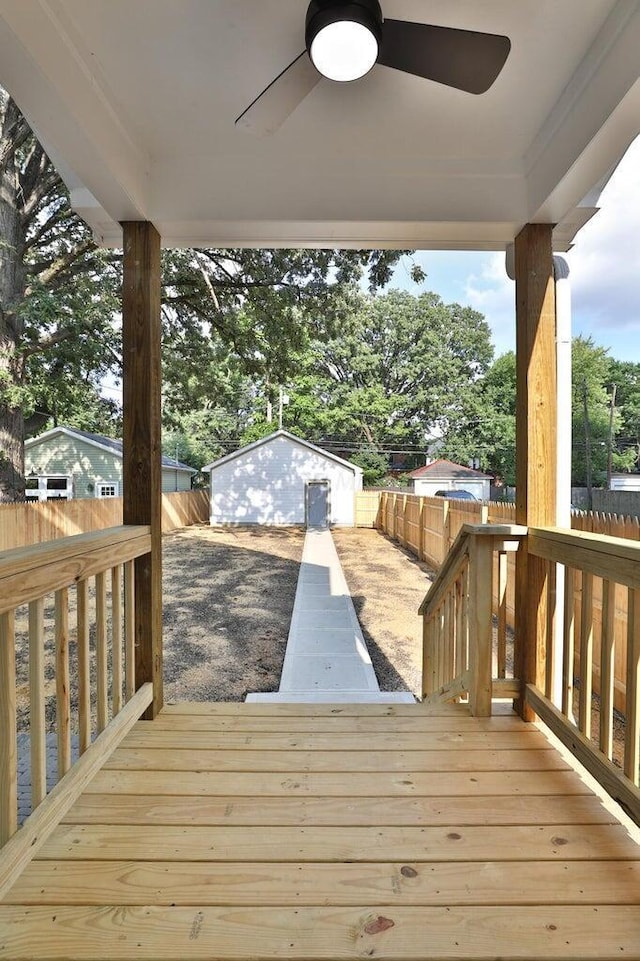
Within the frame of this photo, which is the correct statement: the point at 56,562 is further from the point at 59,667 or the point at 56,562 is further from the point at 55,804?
the point at 55,804

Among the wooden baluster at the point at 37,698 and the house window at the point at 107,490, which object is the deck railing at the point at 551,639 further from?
the house window at the point at 107,490

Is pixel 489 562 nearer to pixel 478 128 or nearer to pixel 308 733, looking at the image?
pixel 308 733

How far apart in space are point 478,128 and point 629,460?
1398 inches

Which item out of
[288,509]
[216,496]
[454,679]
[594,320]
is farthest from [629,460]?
[454,679]

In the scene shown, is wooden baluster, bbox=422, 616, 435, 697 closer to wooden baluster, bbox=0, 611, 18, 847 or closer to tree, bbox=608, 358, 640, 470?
wooden baluster, bbox=0, 611, 18, 847

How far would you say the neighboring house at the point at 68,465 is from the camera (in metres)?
16.4

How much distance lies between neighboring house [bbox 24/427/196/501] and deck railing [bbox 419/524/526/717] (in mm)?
15097

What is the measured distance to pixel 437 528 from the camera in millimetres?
8750

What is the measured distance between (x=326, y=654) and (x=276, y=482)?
41.1 feet

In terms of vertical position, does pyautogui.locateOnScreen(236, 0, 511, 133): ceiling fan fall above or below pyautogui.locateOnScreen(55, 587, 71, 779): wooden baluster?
above

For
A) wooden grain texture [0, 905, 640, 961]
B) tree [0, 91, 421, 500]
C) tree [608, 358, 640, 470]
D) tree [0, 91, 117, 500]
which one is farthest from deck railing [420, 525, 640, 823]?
tree [608, 358, 640, 470]

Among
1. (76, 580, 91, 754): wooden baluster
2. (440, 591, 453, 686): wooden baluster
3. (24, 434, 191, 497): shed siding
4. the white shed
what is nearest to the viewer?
(76, 580, 91, 754): wooden baluster

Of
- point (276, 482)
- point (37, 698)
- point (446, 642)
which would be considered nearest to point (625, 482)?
point (276, 482)

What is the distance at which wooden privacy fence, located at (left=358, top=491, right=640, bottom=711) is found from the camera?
77.3 inches
